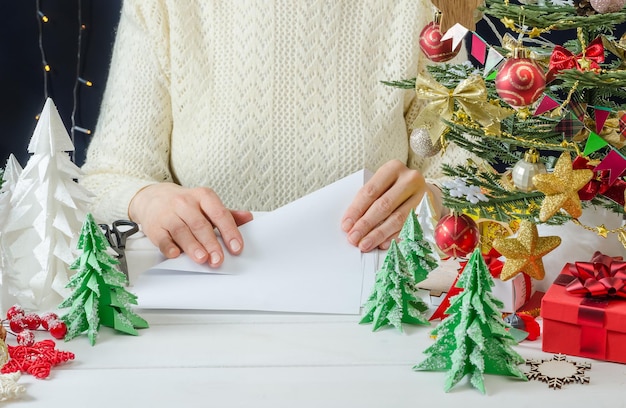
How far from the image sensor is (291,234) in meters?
1.15

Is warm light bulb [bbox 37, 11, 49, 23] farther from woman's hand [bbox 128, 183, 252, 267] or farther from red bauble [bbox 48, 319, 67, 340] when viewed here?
red bauble [bbox 48, 319, 67, 340]

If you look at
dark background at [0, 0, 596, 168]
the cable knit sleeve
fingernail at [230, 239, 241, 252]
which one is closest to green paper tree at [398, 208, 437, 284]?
fingernail at [230, 239, 241, 252]

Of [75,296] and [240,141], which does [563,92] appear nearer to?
[75,296]

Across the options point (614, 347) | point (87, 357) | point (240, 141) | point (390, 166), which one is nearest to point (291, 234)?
point (390, 166)

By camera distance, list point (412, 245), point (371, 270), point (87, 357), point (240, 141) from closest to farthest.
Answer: point (87, 357), point (412, 245), point (371, 270), point (240, 141)

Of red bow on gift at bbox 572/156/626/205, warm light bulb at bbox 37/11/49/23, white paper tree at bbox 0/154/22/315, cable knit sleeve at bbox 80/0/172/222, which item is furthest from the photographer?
warm light bulb at bbox 37/11/49/23

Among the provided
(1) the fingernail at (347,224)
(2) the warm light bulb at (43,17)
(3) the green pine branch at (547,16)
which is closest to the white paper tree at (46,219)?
(1) the fingernail at (347,224)

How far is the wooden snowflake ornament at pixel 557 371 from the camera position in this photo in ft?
2.59

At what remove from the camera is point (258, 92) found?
5.62ft

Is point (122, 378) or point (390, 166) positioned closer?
point (122, 378)

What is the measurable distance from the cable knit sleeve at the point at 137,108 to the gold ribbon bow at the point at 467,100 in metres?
0.94

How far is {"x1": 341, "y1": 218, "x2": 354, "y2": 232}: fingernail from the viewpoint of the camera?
3.84 feet

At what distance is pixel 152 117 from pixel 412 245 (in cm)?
91

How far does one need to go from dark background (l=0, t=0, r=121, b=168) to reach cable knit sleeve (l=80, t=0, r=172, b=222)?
56 centimetres
